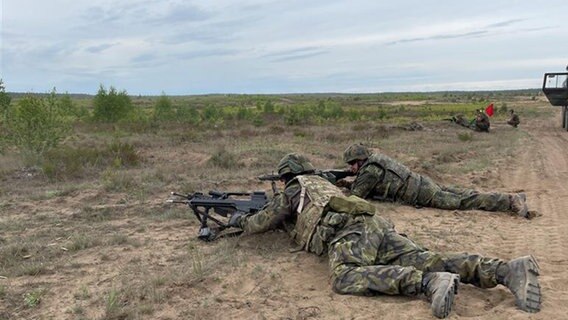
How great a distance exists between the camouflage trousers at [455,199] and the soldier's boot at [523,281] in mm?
3563

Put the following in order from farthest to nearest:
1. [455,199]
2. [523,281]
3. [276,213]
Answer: [455,199], [276,213], [523,281]

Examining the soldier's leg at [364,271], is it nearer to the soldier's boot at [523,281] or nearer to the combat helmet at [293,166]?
the soldier's boot at [523,281]

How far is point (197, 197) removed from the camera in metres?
6.11

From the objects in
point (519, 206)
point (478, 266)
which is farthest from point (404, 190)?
point (478, 266)

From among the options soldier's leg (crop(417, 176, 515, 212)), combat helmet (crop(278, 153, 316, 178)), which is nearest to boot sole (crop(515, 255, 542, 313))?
combat helmet (crop(278, 153, 316, 178))

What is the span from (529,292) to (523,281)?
0.09 meters

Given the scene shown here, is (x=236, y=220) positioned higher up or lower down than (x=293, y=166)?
lower down

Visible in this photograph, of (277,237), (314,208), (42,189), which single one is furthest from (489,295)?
(42,189)

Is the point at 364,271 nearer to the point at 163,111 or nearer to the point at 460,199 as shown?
the point at 460,199

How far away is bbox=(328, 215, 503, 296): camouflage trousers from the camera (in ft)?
12.5

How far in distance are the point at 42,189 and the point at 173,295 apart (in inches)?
251

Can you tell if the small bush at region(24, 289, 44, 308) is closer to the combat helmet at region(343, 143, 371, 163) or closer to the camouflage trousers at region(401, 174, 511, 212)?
the combat helmet at region(343, 143, 371, 163)

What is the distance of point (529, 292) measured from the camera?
354cm

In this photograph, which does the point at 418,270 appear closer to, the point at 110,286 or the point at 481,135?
the point at 110,286
